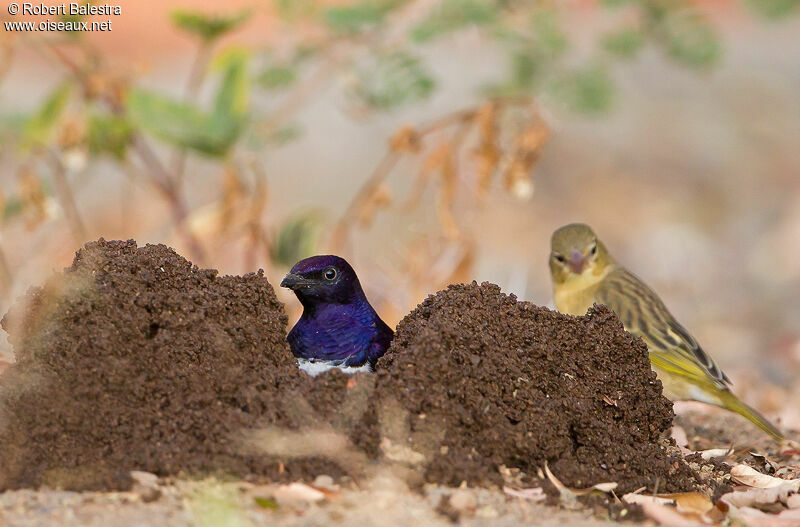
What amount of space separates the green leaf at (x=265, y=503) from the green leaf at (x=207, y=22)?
4.56m

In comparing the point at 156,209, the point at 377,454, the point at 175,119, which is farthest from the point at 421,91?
the point at 377,454

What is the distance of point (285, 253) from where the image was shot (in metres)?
7.04

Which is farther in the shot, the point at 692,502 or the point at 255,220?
the point at 255,220

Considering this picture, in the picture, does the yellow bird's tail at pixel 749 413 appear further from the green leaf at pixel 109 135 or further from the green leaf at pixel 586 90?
the green leaf at pixel 109 135

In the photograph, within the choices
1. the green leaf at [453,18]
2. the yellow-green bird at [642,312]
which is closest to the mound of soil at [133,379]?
the yellow-green bird at [642,312]

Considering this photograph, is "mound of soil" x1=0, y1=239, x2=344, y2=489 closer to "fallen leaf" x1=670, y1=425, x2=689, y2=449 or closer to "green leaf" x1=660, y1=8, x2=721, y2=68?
"fallen leaf" x1=670, y1=425, x2=689, y2=449

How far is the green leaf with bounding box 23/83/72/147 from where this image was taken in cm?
634

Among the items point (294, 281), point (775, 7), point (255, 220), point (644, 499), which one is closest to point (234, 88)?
point (255, 220)

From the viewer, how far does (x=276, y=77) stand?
23.4 feet

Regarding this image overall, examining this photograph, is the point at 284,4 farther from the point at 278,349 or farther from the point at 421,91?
the point at 278,349

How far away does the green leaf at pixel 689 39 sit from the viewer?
23.6ft

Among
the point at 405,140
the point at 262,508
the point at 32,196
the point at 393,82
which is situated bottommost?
the point at 262,508

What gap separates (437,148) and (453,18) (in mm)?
1429
